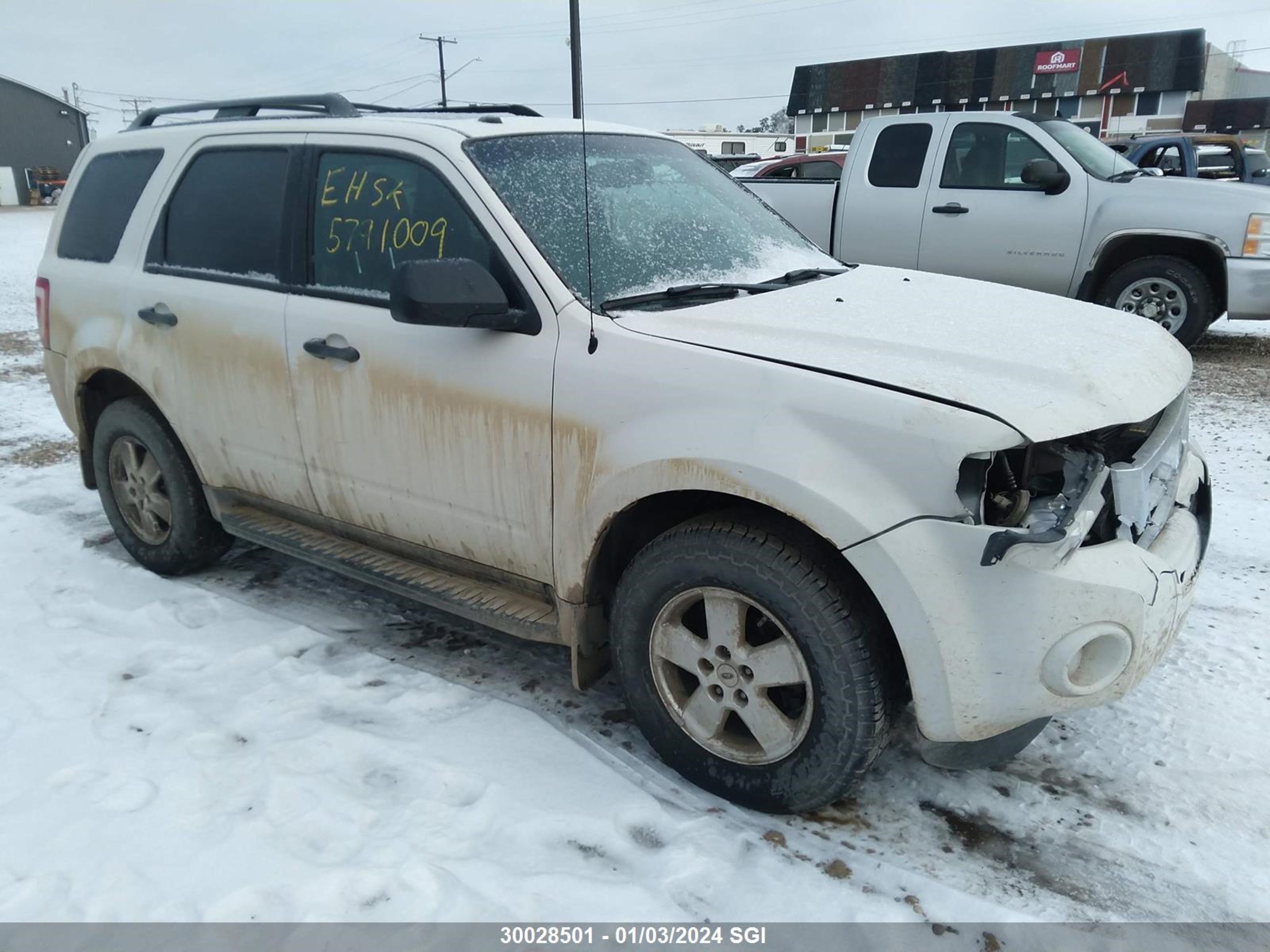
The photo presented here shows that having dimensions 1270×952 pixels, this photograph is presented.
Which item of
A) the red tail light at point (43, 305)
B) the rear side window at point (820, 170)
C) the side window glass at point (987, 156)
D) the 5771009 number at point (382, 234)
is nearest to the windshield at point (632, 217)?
the 5771009 number at point (382, 234)

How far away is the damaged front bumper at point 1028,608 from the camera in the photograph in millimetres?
2150

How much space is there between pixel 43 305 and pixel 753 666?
3.79 meters

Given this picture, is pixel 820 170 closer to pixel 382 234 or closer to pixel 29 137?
pixel 382 234

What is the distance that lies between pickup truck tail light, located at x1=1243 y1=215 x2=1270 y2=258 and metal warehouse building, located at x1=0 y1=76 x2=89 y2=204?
53.3 meters

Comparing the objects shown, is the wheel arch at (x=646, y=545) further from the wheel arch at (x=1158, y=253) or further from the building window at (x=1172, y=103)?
the building window at (x=1172, y=103)

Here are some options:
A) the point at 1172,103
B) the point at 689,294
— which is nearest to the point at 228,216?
the point at 689,294

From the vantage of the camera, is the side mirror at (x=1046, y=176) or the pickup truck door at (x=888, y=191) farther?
the pickup truck door at (x=888, y=191)

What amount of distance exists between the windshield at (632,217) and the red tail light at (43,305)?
8.36 feet

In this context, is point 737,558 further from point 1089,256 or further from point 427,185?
point 1089,256

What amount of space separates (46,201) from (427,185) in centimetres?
5661

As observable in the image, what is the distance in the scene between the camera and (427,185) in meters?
3.08

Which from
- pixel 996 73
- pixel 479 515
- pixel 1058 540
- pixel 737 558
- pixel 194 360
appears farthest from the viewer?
pixel 996 73

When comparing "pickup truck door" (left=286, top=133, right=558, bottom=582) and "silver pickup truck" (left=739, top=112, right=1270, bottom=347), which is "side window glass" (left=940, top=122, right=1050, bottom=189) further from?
"pickup truck door" (left=286, top=133, right=558, bottom=582)

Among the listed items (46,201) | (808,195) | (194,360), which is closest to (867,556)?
(194,360)
